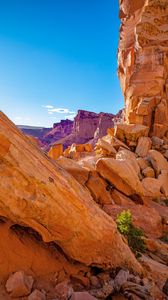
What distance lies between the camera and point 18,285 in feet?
19.5

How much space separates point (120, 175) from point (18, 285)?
13.3 meters

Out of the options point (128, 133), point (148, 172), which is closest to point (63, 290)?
point (148, 172)

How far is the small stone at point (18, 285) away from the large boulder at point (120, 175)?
12797mm

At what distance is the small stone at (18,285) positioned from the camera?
5875mm

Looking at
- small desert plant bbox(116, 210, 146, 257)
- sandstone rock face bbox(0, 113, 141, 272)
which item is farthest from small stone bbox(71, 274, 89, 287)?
small desert plant bbox(116, 210, 146, 257)

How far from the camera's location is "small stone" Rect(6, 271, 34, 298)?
19.3ft

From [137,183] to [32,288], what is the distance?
45.5 feet

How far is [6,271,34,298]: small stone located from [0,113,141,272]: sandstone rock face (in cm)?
118

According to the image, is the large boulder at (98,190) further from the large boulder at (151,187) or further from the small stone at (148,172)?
the small stone at (148,172)

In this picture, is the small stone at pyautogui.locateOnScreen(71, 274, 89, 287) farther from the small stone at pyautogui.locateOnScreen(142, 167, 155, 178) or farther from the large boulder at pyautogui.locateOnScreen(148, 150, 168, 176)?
the large boulder at pyautogui.locateOnScreen(148, 150, 168, 176)

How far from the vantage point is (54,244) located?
808 cm

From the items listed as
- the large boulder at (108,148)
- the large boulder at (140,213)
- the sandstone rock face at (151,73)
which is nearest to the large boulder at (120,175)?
the large boulder at (140,213)

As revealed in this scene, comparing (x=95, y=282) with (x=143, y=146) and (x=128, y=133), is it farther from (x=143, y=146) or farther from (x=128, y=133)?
(x=128, y=133)

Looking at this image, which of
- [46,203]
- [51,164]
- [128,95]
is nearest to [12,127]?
[51,164]
